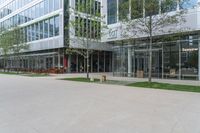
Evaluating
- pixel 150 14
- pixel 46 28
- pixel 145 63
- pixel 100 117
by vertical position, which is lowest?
pixel 100 117

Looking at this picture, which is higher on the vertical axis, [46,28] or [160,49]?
[46,28]

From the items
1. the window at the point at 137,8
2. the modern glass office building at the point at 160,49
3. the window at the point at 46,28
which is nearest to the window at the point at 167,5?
the modern glass office building at the point at 160,49

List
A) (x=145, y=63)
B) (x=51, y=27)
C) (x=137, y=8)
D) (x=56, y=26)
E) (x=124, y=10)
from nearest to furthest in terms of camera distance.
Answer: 1. (x=137, y=8)
2. (x=124, y=10)
3. (x=145, y=63)
4. (x=56, y=26)
5. (x=51, y=27)

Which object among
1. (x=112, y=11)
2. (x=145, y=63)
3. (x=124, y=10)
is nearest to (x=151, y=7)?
(x=124, y=10)

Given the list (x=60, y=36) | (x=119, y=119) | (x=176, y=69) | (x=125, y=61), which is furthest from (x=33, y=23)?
(x=119, y=119)

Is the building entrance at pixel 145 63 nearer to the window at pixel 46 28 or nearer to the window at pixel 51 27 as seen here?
the window at pixel 51 27

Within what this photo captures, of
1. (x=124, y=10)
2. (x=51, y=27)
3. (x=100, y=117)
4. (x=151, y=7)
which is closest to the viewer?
(x=100, y=117)

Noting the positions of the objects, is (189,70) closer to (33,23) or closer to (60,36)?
(60,36)

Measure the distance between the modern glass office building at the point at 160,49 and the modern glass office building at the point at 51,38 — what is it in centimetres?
760

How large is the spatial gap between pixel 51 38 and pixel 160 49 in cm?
2029

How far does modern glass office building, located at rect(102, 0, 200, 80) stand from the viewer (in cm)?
2091

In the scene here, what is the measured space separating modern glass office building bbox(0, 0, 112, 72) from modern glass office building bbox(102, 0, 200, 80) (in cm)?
760

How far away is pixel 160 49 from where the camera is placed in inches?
1005

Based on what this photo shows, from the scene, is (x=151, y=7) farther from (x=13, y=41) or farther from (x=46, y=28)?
(x=13, y=41)
